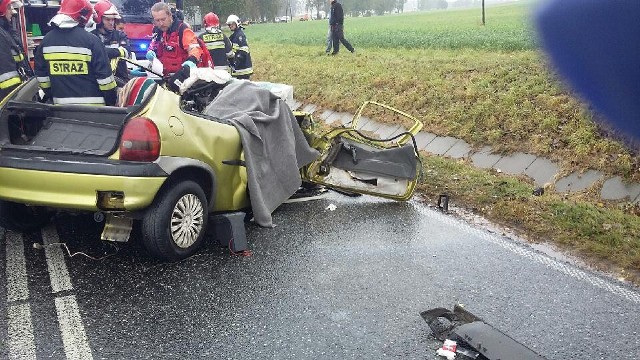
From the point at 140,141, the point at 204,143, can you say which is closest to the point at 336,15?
the point at 204,143

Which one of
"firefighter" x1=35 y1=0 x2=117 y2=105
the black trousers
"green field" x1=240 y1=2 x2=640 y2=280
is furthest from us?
the black trousers

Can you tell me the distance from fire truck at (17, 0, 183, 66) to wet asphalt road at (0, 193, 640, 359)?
628 cm

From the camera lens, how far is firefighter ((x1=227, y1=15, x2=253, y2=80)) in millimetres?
11195

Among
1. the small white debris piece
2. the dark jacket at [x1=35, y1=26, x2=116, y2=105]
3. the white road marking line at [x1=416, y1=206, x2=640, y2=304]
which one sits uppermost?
the dark jacket at [x1=35, y1=26, x2=116, y2=105]

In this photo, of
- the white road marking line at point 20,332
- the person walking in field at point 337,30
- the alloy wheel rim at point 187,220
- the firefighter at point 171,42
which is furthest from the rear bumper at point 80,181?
the person walking in field at point 337,30

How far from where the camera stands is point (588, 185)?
19.8ft

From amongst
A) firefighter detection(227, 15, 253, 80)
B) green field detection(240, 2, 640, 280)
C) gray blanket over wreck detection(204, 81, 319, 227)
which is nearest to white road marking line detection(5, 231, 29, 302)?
gray blanket over wreck detection(204, 81, 319, 227)

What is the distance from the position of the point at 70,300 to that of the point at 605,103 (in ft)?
10.7

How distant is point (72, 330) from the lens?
3.23 metres

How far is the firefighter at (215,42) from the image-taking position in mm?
10078

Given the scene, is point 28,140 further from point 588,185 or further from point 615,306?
point 588,185

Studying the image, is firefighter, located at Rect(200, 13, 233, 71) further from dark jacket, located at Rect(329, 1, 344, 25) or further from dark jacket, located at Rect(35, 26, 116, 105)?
dark jacket, located at Rect(329, 1, 344, 25)

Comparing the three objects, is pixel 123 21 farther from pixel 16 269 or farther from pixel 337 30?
pixel 16 269

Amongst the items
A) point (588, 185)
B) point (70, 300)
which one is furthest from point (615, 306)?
point (70, 300)
